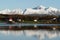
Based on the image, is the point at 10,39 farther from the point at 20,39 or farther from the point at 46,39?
the point at 46,39

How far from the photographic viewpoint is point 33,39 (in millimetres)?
16547

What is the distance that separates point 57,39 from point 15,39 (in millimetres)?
2407

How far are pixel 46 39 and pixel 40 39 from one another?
15.8 inches

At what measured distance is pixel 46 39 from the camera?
16750 mm

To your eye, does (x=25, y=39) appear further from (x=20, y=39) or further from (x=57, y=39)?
(x=57, y=39)

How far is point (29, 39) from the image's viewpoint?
652 inches

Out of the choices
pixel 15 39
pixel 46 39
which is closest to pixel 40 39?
pixel 46 39

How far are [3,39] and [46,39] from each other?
2.48m

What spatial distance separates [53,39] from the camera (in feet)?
55.3

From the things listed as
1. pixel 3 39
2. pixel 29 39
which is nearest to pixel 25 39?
pixel 29 39

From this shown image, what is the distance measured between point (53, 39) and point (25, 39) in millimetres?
1643

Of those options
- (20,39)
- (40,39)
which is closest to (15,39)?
(20,39)

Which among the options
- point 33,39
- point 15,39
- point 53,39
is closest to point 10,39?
point 15,39

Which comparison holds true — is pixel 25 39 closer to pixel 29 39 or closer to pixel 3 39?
pixel 29 39
